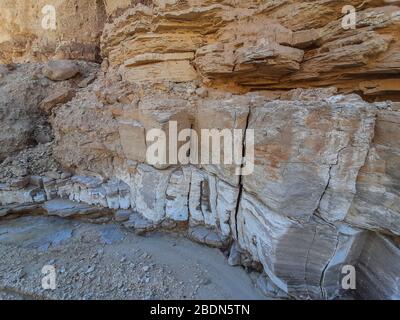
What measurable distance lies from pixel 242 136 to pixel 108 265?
3677 millimetres

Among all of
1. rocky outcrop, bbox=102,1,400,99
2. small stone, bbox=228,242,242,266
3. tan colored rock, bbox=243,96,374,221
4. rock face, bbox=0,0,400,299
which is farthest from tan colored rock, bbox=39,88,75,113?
small stone, bbox=228,242,242,266

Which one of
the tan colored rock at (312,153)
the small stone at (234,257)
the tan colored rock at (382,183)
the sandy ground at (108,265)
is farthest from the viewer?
the small stone at (234,257)

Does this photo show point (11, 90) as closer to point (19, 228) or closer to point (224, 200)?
point (19, 228)

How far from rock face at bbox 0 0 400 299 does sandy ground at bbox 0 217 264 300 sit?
13.9 inches

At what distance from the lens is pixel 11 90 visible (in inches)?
256

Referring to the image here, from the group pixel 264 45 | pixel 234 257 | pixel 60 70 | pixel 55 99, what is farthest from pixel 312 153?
pixel 60 70

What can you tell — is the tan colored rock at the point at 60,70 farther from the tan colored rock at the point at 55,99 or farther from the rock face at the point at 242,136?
the tan colored rock at the point at 55,99

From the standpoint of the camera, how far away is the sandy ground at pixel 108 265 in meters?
3.93

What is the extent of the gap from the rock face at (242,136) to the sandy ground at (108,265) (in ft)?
1.16

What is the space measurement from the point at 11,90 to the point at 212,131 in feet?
21.0

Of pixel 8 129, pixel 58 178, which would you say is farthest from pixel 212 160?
pixel 8 129

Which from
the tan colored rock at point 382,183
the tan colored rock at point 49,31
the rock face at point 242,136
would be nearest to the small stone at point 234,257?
the rock face at point 242,136

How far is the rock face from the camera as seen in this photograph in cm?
316

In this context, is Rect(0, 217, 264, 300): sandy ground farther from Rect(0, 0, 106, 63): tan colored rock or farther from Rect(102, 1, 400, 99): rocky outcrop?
Rect(0, 0, 106, 63): tan colored rock
